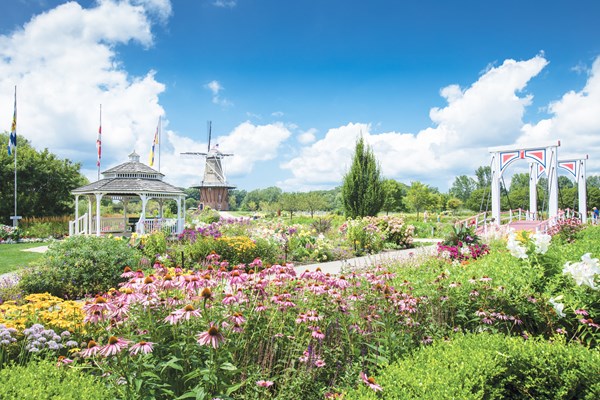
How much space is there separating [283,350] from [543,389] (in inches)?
78.6

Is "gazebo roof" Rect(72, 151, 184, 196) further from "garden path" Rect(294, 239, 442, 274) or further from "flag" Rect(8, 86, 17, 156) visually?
"garden path" Rect(294, 239, 442, 274)

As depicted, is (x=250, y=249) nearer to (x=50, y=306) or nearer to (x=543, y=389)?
(x=50, y=306)

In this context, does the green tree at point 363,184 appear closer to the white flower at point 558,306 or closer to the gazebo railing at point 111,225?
the gazebo railing at point 111,225

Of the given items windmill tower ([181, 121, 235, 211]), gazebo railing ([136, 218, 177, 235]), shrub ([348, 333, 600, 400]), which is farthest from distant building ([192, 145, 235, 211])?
shrub ([348, 333, 600, 400])

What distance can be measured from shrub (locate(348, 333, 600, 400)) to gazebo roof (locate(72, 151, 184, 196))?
1712 cm

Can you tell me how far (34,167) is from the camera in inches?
1024

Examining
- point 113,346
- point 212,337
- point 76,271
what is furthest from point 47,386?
point 76,271

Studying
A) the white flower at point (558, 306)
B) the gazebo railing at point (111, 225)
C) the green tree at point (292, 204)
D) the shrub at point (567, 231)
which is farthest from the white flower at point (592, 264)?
the green tree at point (292, 204)

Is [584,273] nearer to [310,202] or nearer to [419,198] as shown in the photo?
[419,198]

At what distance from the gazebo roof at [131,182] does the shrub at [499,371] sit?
17.1m

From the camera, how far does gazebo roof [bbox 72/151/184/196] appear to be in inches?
713

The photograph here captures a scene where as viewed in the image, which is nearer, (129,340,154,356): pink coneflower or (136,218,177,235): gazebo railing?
(129,340,154,356): pink coneflower

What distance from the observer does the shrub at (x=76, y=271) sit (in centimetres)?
721

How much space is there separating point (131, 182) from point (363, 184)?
10877mm
